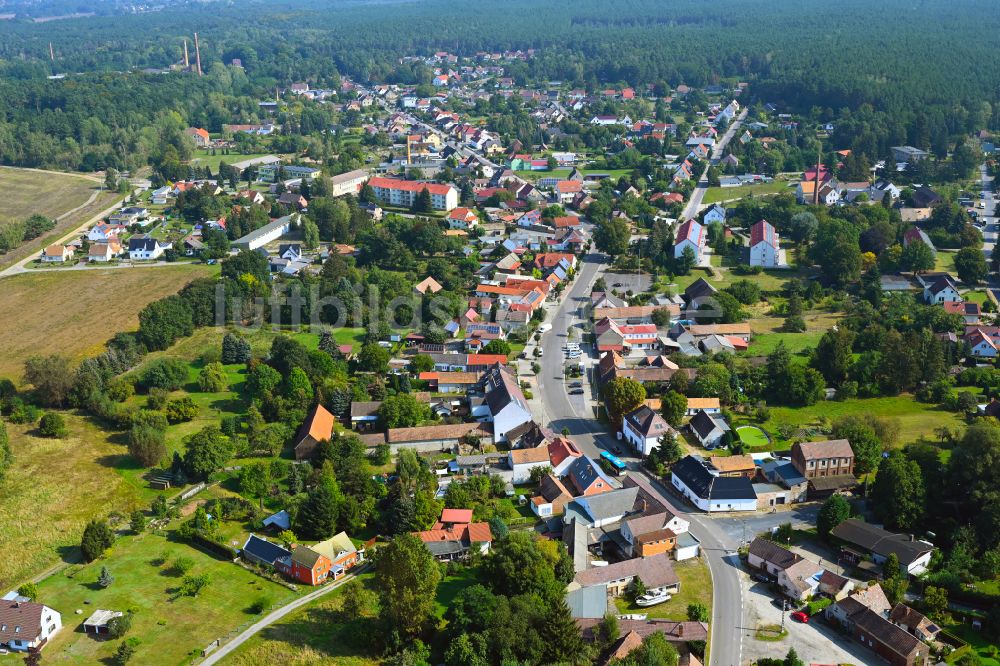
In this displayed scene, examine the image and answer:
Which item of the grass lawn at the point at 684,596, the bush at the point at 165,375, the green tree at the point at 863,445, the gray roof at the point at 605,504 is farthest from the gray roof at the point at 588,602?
the bush at the point at 165,375

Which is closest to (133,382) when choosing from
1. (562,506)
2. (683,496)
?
(562,506)

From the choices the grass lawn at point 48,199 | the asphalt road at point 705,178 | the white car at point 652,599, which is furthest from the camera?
the asphalt road at point 705,178

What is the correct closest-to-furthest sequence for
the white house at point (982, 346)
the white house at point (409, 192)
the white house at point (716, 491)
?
the white house at point (716, 491) < the white house at point (982, 346) < the white house at point (409, 192)

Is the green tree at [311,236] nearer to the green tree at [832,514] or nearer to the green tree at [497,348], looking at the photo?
the green tree at [497,348]

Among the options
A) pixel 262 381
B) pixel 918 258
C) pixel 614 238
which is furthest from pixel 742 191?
pixel 262 381

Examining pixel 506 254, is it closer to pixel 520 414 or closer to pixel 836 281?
pixel 836 281

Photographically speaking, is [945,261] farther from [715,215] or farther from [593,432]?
[593,432]

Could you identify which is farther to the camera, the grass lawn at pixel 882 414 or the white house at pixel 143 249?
the white house at pixel 143 249
